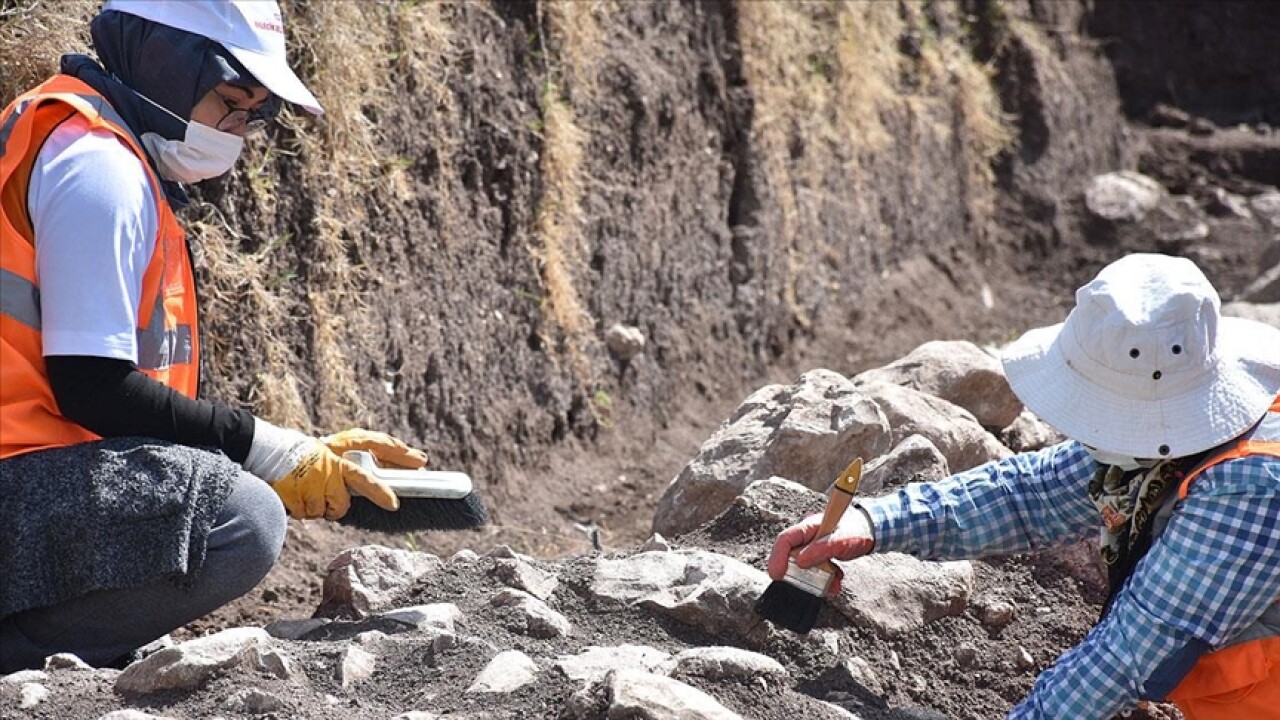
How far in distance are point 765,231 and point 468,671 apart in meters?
4.97

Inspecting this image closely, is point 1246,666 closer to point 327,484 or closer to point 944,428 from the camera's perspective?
point 944,428

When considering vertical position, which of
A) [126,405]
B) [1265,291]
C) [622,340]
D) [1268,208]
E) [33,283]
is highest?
[33,283]

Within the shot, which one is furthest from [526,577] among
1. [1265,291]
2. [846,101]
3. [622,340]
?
[1265,291]

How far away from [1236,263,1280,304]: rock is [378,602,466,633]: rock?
6.40 meters

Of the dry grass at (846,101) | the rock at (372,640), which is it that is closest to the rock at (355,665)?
the rock at (372,640)

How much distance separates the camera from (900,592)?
3.58 metres

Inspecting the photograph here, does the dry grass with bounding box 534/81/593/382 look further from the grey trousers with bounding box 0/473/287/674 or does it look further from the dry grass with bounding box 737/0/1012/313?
the grey trousers with bounding box 0/473/287/674

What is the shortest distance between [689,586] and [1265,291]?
615 cm

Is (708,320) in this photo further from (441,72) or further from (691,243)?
(441,72)

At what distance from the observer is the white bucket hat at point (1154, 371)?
273 centimetres

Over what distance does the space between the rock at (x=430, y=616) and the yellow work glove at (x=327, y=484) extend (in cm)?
23

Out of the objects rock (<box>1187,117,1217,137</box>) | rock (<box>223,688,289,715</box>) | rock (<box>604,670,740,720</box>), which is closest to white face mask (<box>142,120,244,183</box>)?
rock (<box>223,688,289,715</box>)

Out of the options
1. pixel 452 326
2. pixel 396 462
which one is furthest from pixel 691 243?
pixel 396 462

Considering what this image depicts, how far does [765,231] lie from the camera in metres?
7.76
